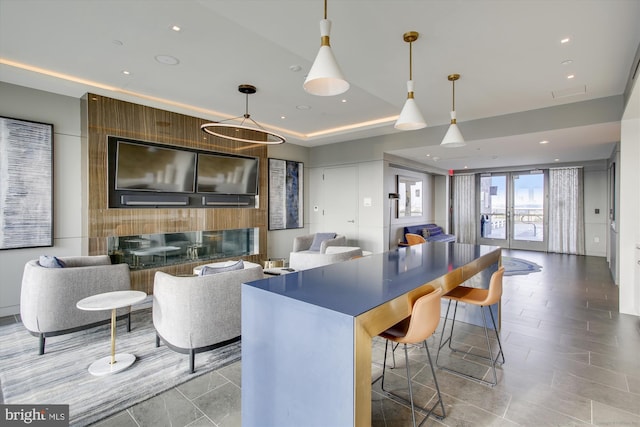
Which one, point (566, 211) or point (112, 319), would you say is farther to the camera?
point (566, 211)

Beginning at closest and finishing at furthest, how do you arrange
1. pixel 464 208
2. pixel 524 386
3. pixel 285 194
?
pixel 524 386
pixel 285 194
pixel 464 208

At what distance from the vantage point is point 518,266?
6961 millimetres

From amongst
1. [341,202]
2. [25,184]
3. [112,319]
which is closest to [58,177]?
[25,184]

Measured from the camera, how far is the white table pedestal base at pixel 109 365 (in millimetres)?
2631

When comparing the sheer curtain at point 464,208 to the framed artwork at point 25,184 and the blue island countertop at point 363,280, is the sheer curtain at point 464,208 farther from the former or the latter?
the framed artwork at point 25,184

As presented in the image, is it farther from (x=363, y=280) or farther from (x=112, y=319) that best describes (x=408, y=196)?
(x=112, y=319)

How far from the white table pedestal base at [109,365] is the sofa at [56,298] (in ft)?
1.98

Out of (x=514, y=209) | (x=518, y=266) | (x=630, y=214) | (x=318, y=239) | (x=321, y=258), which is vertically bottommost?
(x=518, y=266)

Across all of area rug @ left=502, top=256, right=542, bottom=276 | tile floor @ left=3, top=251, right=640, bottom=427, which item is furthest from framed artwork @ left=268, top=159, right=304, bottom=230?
area rug @ left=502, top=256, right=542, bottom=276

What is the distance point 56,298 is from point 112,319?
0.79m

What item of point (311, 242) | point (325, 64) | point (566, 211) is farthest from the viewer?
point (566, 211)

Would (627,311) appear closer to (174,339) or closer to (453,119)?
(453,119)

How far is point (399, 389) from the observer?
7.91 feet

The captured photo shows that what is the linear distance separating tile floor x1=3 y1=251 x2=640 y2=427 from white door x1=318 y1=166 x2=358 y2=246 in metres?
3.91
